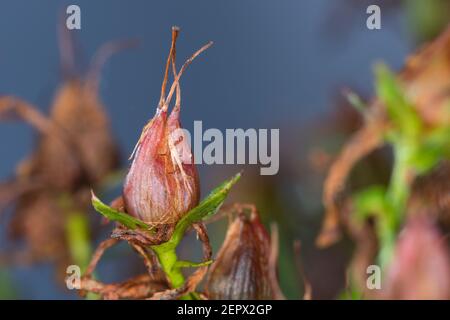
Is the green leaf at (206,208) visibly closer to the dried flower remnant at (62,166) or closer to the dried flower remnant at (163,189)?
the dried flower remnant at (163,189)

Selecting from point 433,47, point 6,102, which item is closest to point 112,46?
point 6,102

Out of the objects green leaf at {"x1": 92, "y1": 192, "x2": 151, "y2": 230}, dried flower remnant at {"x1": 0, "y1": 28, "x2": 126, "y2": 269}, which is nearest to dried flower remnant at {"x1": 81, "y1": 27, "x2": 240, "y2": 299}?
green leaf at {"x1": 92, "y1": 192, "x2": 151, "y2": 230}

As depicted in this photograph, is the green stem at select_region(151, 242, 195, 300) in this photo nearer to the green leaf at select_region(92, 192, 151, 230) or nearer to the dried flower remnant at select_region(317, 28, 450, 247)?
the green leaf at select_region(92, 192, 151, 230)

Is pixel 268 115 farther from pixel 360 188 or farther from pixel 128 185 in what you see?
pixel 128 185

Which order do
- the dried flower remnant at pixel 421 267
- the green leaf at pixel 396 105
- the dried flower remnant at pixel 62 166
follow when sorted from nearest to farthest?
the dried flower remnant at pixel 421 267 → the green leaf at pixel 396 105 → the dried flower remnant at pixel 62 166

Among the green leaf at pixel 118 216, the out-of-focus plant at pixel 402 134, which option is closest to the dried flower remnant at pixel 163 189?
the green leaf at pixel 118 216

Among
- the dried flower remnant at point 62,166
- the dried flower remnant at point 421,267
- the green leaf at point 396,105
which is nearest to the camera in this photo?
the dried flower remnant at point 421,267
